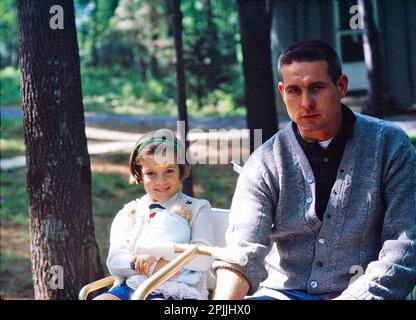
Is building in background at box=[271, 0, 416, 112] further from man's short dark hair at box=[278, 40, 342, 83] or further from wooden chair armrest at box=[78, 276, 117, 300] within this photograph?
man's short dark hair at box=[278, 40, 342, 83]

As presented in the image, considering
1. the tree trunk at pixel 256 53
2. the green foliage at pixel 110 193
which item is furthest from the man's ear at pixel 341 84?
the green foliage at pixel 110 193

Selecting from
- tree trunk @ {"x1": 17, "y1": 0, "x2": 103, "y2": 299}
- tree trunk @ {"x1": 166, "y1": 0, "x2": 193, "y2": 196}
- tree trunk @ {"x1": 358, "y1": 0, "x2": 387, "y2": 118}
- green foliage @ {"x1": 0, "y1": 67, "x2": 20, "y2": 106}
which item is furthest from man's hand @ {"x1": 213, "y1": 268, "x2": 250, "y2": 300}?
green foliage @ {"x1": 0, "y1": 67, "x2": 20, "y2": 106}

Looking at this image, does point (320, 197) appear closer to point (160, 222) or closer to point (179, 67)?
point (160, 222)

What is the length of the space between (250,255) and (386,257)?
496mm

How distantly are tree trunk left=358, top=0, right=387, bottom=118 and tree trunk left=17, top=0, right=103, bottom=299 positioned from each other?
225 inches

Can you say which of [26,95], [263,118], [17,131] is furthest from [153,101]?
[26,95]

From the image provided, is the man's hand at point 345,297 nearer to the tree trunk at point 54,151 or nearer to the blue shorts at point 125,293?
the blue shorts at point 125,293

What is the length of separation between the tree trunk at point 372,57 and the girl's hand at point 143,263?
20.5ft

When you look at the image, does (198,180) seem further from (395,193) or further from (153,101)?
(153,101)

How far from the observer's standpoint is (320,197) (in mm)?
2576

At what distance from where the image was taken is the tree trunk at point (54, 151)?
3.61 m

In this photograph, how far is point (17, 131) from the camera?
38.0 ft

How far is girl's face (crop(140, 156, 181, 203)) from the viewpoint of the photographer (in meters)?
3.02

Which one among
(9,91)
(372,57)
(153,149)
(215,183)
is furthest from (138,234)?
(9,91)
